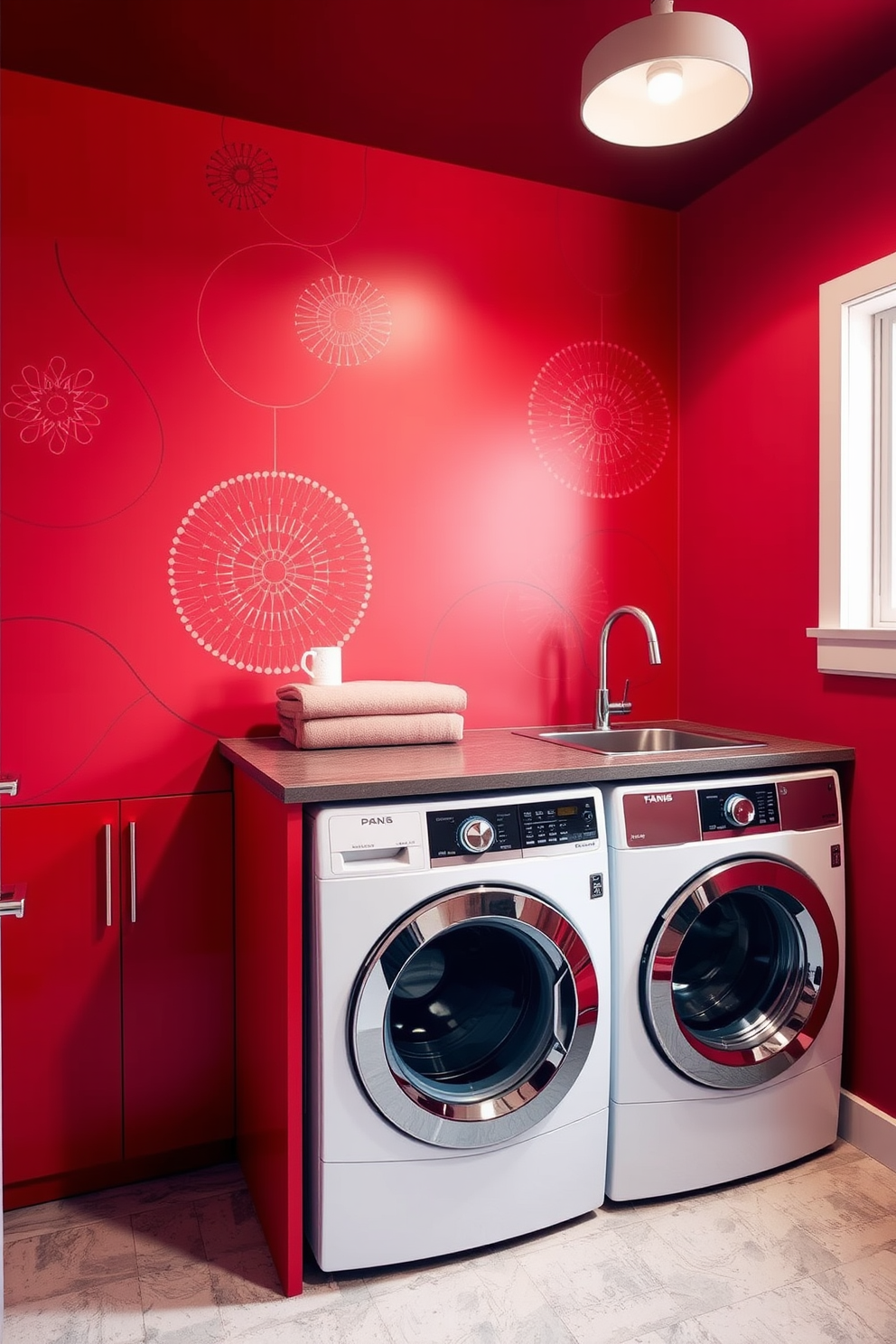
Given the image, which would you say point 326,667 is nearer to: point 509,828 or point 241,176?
point 509,828

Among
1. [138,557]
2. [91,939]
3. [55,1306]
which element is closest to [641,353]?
[138,557]

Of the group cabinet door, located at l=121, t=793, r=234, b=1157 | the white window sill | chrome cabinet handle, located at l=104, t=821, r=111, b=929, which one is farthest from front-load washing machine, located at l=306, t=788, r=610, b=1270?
the white window sill

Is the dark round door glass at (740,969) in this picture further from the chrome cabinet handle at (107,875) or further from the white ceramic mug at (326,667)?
the chrome cabinet handle at (107,875)

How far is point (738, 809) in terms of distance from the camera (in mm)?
1946

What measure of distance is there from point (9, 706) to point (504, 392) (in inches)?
58.7

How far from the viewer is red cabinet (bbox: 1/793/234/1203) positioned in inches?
78.2

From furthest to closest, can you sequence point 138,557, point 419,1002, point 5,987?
point 138,557, point 5,987, point 419,1002

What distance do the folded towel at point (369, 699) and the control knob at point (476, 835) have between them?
17.4 inches

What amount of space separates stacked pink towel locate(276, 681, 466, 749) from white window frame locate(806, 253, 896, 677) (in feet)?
3.04

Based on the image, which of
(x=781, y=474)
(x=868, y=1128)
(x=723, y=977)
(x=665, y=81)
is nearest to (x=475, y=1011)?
(x=723, y=977)

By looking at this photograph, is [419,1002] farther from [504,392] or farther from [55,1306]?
[504,392]

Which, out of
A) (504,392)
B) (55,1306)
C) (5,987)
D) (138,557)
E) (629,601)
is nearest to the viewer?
(55,1306)

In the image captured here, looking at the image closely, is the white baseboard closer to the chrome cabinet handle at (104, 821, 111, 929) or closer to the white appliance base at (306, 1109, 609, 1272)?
the white appliance base at (306, 1109, 609, 1272)

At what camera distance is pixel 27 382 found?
6.59ft
